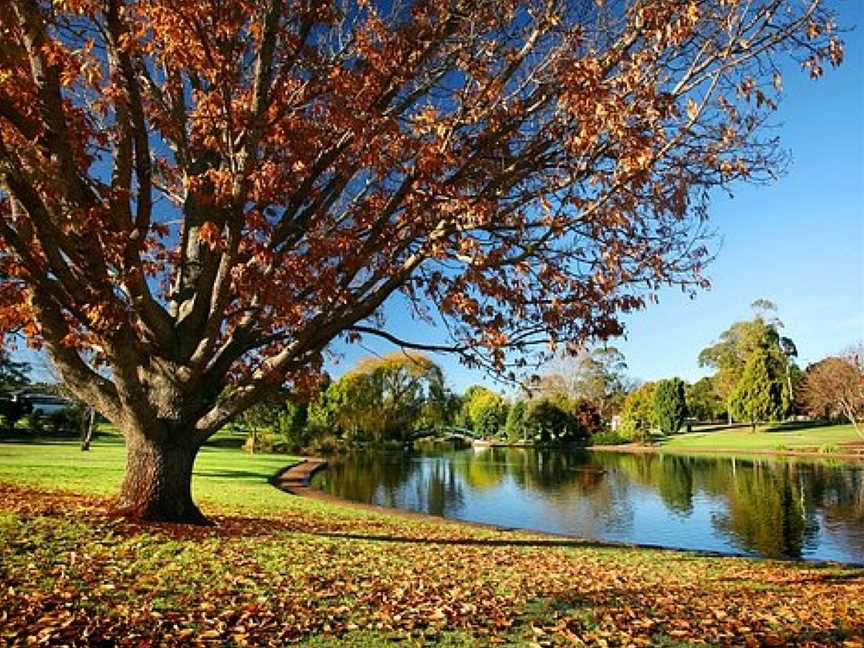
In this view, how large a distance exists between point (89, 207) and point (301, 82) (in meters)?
3.61

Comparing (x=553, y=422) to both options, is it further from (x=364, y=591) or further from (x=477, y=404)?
(x=364, y=591)

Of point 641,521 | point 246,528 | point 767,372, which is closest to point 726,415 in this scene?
point 767,372

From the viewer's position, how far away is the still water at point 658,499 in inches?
763

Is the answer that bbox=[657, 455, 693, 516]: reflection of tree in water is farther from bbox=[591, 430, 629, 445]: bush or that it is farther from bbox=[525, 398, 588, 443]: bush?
bbox=[525, 398, 588, 443]: bush

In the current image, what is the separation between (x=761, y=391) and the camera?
67.8 m

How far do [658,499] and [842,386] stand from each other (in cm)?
3720

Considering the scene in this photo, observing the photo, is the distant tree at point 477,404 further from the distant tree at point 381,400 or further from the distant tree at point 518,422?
the distant tree at point 381,400

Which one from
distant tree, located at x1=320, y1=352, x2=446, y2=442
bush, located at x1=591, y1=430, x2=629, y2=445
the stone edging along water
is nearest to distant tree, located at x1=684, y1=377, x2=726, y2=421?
bush, located at x1=591, y1=430, x2=629, y2=445

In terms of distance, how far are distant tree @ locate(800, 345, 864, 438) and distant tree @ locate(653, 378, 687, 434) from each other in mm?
13590

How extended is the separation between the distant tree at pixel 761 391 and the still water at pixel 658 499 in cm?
2415

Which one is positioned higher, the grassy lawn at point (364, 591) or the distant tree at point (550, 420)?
the distant tree at point (550, 420)

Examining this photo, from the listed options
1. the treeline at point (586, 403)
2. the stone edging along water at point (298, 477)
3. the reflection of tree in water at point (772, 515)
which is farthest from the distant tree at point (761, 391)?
the stone edging along water at point (298, 477)

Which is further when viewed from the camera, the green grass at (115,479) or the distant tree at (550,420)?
the distant tree at (550,420)

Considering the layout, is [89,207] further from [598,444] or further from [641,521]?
[598,444]
